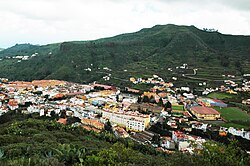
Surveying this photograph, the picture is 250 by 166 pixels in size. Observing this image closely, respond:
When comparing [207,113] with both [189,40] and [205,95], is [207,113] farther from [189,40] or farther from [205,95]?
[189,40]

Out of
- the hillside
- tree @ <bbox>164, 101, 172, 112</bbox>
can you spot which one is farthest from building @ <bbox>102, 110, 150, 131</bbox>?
the hillside

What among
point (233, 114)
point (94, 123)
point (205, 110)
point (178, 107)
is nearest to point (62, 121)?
point (94, 123)

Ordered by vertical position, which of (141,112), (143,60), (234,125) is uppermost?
(143,60)

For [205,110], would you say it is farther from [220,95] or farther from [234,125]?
[220,95]

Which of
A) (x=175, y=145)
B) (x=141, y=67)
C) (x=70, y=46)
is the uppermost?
(x=70, y=46)

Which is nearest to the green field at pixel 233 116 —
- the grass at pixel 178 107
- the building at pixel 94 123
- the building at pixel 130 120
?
the grass at pixel 178 107

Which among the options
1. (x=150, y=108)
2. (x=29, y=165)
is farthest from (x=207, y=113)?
(x=29, y=165)
